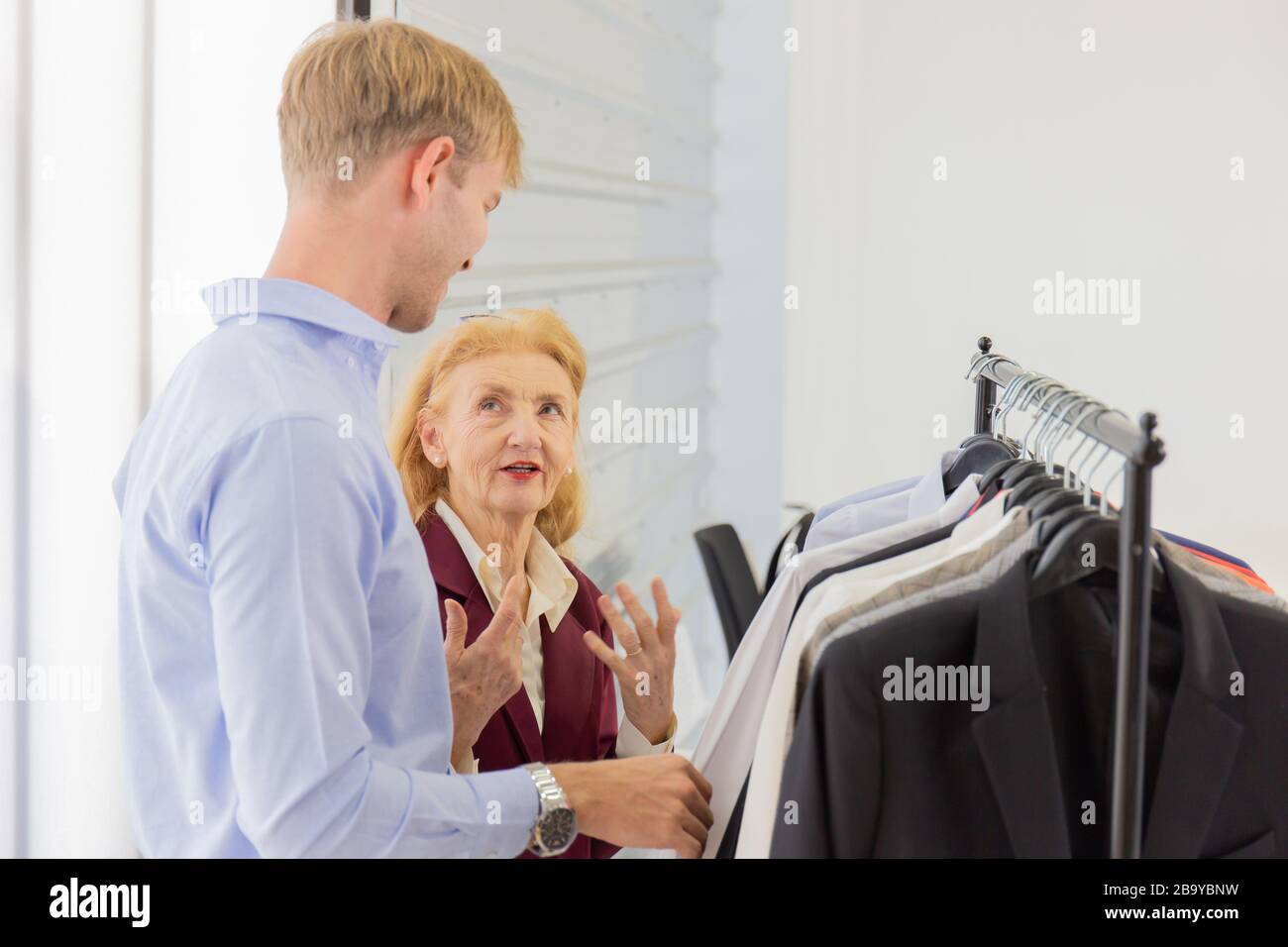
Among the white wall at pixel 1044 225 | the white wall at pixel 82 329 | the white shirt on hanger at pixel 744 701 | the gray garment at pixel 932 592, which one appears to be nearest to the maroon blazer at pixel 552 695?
the white shirt on hanger at pixel 744 701

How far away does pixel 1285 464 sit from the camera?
128 inches

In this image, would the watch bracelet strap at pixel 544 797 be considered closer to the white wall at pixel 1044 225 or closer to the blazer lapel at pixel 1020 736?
the blazer lapel at pixel 1020 736

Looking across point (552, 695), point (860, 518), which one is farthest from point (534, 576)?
point (860, 518)

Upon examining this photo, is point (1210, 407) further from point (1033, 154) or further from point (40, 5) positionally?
point (40, 5)

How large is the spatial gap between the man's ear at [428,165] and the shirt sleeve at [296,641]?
0.32 m

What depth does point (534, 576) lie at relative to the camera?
1.83 m

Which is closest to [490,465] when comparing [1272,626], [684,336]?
[1272,626]

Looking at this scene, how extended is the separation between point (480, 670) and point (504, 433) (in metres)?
0.43

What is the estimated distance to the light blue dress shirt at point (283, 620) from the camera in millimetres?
1033

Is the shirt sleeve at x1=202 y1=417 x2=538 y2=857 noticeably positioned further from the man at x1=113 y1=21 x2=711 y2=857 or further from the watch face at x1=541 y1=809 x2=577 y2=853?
the watch face at x1=541 y1=809 x2=577 y2=853

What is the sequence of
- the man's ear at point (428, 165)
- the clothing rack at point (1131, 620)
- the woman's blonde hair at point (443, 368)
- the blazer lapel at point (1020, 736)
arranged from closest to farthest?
1. the clothing rack at point (1131, 620)
2. the blazer lapel at point (1020, 736)
3. the man's ear at point (428, 165)
4. the woman's blonde hair at point (443, 368)

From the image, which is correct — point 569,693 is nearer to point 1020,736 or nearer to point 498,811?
point 498,811
